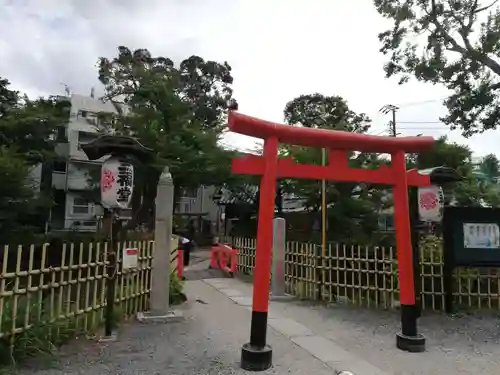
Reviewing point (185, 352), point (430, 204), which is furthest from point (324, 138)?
point (185, 352)

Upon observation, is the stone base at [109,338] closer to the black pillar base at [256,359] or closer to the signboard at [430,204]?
the black pillar base at [256,359]

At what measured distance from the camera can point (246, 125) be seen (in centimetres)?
506

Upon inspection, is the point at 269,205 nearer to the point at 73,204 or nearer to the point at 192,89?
the point at 73,204

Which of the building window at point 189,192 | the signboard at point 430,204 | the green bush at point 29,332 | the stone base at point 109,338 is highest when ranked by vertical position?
the building window at point 189,192

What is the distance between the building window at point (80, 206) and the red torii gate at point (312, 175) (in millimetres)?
23220

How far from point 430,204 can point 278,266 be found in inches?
149

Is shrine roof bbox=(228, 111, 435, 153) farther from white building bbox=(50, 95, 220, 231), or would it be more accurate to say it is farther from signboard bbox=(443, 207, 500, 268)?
white building bbox=(50, 95, 220, 231)

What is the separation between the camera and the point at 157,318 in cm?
690

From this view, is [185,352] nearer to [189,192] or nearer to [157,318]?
[157,318]

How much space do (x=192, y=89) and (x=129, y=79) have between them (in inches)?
236

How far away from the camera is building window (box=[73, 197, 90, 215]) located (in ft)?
85.5

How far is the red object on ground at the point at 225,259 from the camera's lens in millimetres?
13314

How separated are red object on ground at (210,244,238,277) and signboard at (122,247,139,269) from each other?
6.79 meters

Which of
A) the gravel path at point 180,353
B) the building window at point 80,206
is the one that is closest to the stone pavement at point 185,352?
the gravel path at point 180,353
